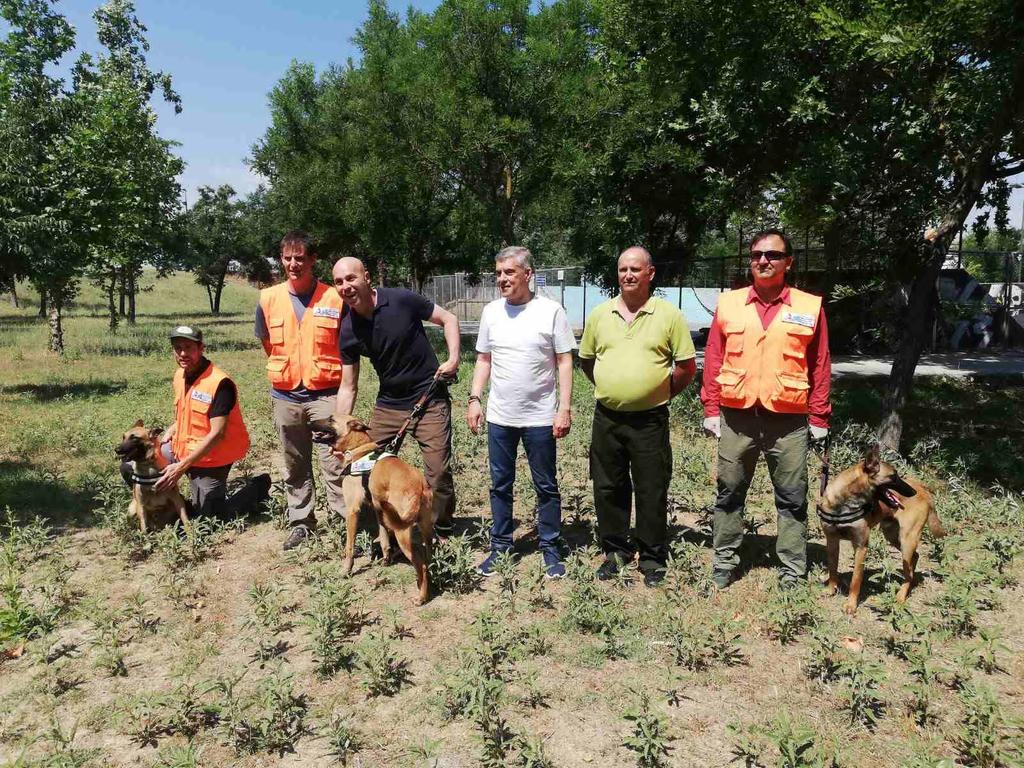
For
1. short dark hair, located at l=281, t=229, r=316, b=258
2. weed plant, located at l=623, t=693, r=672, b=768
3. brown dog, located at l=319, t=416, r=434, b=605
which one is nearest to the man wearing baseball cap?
short dark hair, located at l=281, t=229, r=316, b=258

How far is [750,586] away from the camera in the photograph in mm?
4496

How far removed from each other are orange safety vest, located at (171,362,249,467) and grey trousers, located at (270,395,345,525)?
1.96 feet

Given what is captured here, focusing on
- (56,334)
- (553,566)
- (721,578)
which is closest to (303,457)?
(553,566)

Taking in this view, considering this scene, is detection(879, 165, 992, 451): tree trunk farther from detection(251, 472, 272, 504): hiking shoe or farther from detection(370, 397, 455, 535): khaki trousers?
detection(251, 472, 272, 504): hiking shoe

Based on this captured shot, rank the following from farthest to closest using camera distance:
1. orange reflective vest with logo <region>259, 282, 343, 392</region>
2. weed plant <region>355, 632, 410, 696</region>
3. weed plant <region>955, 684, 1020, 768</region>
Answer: orange reflective vest with logo <region>259, 282, 343, 392</region>
weed plant <region>355, 632, 410, 696</region>
weed plant <region>955, 684, 1020, 768</region>

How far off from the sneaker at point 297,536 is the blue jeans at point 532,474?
1.54m

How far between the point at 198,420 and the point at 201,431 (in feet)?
0.30

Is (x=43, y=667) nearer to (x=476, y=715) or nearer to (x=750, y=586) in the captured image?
(x=476, y=715)

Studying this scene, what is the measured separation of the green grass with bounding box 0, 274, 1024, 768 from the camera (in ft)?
9.93

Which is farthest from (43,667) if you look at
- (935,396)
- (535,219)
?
(535,219)

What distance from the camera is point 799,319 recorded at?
4.05m

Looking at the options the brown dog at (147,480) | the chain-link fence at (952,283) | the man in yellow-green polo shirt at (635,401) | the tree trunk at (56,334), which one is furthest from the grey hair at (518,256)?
the tree trunk at (56,334)

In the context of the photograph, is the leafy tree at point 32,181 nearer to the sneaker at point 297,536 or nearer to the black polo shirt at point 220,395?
the black polo shirt at point 220,395

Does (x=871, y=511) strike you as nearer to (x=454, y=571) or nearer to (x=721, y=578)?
(x=721, y=578)
